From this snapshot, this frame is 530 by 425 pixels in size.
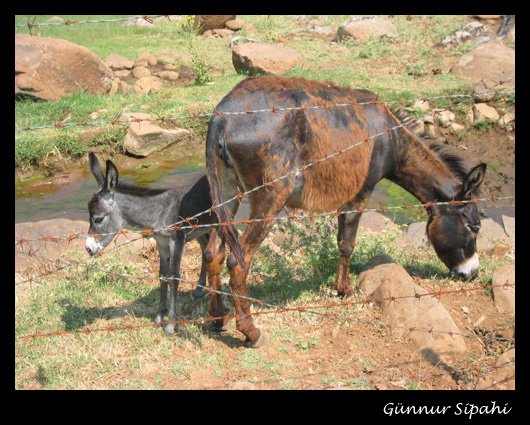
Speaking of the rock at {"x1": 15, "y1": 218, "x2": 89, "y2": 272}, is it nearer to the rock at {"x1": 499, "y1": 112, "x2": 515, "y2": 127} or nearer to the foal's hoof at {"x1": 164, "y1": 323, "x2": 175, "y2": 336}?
the foal's hoof at {"x1": 164, "y1": 323, "x2": 175, "y2": 336}

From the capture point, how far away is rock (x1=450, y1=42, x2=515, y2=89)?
14273 mm

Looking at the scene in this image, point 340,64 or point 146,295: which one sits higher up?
point 340,64

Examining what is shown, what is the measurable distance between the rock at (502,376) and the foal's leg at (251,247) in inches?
72.7

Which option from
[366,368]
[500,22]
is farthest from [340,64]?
[366,368]

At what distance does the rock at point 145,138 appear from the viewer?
39.2ft

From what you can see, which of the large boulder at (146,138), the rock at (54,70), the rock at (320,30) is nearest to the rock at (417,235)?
the large boulder at (146,138)

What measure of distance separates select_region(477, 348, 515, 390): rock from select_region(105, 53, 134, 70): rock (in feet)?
44.0

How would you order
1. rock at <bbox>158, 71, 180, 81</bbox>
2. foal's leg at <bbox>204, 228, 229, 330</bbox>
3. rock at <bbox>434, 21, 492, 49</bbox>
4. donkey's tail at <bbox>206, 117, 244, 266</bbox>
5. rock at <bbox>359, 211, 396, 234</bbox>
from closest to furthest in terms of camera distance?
donkey's tail at <bbox>206, 117, 244, 266</bbox> → foal's leg at <bbox>204, 228, 229, 330</bbox> → rock at <bbox>359, 211, 396, 234</bbox> → rock at <bbox>158, 71, 180, 81</bbox> → rock at <bbox>434, 21, 492, 49</bbox>

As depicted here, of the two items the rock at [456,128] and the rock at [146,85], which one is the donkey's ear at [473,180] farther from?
the rock at [146,85]

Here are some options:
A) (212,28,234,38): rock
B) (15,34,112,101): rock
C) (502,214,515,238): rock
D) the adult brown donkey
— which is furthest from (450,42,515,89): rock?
the adult brown donkey

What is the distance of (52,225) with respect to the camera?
8234mm

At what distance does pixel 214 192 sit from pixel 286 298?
1678mm
